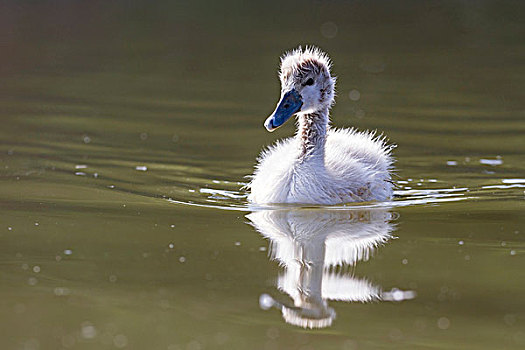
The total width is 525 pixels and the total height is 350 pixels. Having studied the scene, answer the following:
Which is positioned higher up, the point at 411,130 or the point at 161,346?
the point at 411,130

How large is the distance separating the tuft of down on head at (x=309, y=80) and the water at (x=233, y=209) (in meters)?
1.04

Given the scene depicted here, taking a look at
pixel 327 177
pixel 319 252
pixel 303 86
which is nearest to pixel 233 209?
pixel 327 177

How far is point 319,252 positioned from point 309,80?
2200 millimetres

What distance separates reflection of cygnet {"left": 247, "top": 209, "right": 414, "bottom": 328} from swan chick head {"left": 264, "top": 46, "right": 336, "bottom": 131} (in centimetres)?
99

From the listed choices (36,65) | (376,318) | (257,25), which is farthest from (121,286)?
(257,25)

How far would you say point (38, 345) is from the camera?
5.12 m

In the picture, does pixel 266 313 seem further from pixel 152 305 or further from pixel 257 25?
pixel 257 25

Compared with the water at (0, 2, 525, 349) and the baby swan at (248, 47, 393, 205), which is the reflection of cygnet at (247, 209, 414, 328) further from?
the baby swan at (248, 47, 393, 205)

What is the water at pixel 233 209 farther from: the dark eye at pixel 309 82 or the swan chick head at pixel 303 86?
the dark eye at pixel 309 82

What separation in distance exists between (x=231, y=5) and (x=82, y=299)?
16.8 m

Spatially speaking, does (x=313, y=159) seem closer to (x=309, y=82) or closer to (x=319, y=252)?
(x=309, y=82)

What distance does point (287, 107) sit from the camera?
873 centimetres

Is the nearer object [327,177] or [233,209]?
[233,209]

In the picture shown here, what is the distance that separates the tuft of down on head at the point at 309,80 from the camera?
883cm
